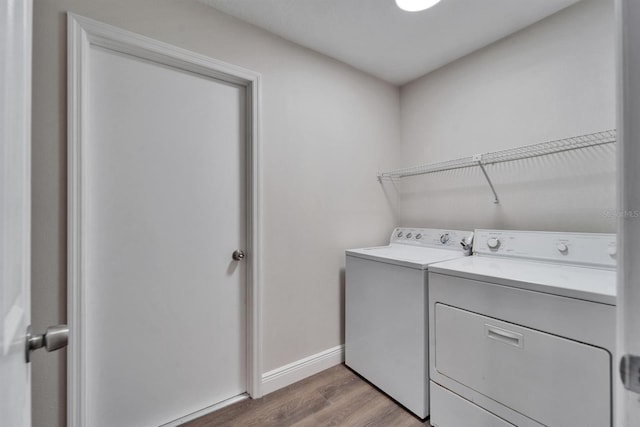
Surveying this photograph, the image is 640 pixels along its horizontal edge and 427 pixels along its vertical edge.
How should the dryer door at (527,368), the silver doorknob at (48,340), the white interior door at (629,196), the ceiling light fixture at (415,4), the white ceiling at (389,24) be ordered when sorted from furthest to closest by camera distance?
the white ceiling at (389,24) < the ceiling light fixture at (415,4) < the dryer door at (527,368) < the silver doorknob at (48,340) < the white interior door at (629,196)

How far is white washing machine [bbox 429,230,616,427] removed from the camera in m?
0.94

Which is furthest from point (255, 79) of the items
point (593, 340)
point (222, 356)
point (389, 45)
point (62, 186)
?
point (593, 340)

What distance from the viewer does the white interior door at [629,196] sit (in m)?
0.36

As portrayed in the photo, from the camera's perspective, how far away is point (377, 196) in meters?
2.30

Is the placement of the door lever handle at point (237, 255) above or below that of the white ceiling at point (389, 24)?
below

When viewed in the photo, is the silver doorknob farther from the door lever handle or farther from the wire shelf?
the wire shelf

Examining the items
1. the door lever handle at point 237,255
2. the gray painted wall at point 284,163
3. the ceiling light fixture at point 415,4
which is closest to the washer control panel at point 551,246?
the gray painted wall at point 284,163

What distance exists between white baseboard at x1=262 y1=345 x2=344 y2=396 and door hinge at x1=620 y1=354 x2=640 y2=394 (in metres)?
1.72

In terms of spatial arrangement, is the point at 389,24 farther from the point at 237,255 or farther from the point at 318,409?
the point at 318,409

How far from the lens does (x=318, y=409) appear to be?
1.55 metres

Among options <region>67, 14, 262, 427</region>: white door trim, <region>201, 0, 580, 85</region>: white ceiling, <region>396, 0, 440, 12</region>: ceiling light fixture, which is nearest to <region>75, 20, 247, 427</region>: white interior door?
<region>67, 14, 262, 427</region>: white door trim

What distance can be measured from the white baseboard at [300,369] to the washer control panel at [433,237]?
1.01m

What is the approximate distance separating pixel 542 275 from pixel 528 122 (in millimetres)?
1042

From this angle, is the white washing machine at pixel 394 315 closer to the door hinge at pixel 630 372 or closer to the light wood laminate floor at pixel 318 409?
the light wood laminate floor at pixel 318 409
